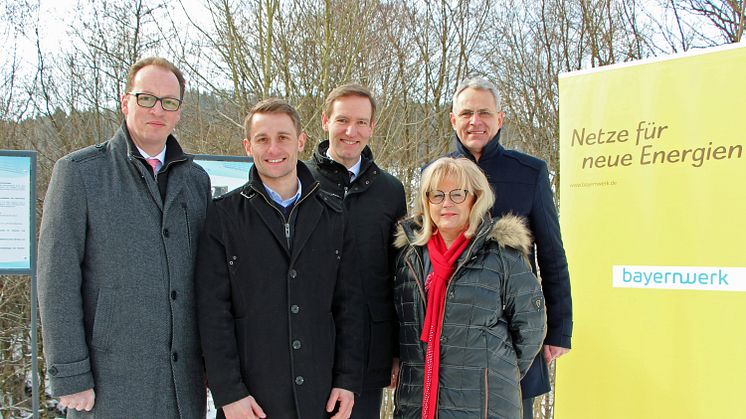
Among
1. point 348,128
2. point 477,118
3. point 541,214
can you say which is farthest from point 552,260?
point 348,128

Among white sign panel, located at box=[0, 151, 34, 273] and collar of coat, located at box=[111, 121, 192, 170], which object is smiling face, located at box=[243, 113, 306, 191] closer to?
collar of coat, located at box=[111, 121, 192, 170]

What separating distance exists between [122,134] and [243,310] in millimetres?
822

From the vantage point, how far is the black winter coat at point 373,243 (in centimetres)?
275

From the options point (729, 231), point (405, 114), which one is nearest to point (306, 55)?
point (405, 114)

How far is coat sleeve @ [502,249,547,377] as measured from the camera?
2.46 m

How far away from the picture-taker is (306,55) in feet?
27.0

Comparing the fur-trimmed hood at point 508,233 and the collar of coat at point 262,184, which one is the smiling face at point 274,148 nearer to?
the collar of coat at point 262,184

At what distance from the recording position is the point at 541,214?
292cm

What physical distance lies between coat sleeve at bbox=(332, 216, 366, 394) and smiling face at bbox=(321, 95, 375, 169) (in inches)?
22.5

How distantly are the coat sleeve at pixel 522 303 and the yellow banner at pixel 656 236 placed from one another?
160 centimetres

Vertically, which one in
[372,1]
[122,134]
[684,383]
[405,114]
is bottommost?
[684,383]

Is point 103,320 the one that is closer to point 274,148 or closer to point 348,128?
point 274,148

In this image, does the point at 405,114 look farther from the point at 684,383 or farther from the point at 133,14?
the point at 684,383

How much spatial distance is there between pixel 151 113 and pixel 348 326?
1.12m
